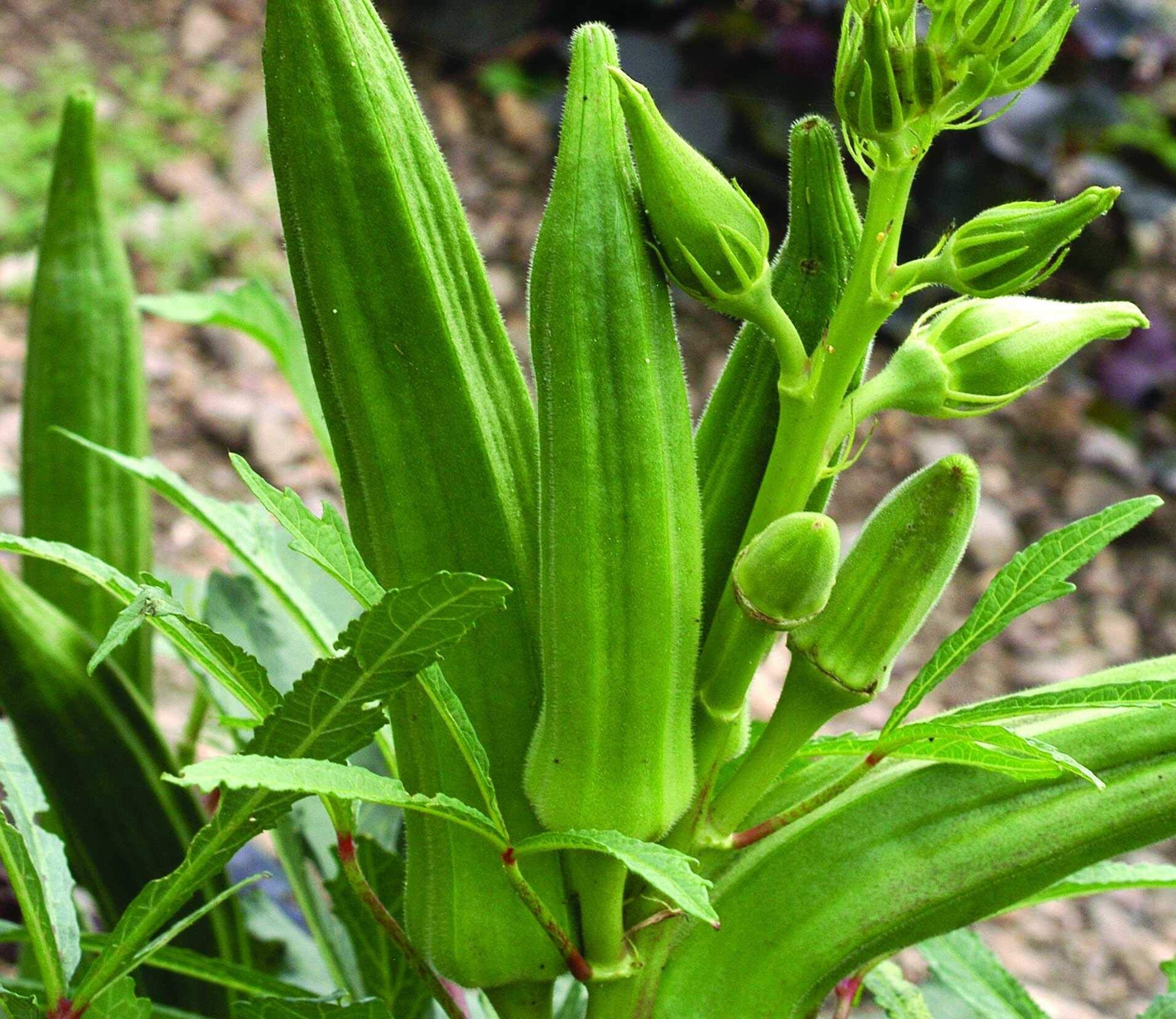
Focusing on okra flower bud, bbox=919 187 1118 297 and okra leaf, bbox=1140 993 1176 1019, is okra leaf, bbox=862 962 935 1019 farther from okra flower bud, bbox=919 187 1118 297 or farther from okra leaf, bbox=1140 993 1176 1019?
okra flower bud, bbox=919 187 1118 297

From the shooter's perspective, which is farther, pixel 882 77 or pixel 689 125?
pixel 689 125

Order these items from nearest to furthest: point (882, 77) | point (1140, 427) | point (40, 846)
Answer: point (882, 77) → point (40, 846) → point (1140, 427)

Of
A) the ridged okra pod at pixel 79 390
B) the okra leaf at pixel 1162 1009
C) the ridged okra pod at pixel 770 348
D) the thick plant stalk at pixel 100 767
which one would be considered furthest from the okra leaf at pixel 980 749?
the ridged okra pod at pixel 79 390

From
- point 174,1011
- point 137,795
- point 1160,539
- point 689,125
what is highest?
point 689,125

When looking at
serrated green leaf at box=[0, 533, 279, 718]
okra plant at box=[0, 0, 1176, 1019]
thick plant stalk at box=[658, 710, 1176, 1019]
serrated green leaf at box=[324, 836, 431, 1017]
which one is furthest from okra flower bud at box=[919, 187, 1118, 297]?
serrated green leaf at box=[324, 836, 431, 1017]

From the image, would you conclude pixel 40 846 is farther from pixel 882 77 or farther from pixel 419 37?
pixel 419 37

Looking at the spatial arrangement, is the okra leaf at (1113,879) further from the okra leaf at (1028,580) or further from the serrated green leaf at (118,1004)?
the serrated green leaf at (118,1004)

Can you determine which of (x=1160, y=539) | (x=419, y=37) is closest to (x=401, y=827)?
(x=1160, y=539)
